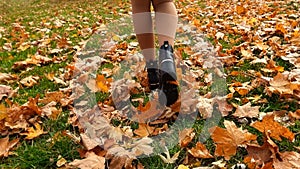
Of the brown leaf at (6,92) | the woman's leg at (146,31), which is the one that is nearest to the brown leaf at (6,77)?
the brown leaf at (6,92)

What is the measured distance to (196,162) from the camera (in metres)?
1.37

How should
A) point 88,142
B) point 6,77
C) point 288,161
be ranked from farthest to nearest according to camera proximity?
point 6,77
point 88,142
point 288,161

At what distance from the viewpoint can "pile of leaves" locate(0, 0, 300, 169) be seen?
1397mm

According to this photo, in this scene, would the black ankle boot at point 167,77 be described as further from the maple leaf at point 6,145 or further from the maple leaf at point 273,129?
the maple leaf at point 6,145

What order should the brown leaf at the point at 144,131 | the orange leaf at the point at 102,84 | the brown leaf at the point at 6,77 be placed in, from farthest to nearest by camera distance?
the brown leaf at the point at 6,77 < the orange leaf at the point at 102,84 < the brown leaf at the point at 144,131

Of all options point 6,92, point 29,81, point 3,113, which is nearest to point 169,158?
point 3,113

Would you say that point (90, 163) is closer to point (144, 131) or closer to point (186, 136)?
point (144, 131)

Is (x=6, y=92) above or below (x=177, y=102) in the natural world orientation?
below

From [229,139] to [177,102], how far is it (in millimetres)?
475

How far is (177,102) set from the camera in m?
1.81

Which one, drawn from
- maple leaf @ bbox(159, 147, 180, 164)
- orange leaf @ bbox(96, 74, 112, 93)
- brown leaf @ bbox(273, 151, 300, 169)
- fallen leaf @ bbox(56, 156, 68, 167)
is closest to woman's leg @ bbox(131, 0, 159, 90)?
orange leaf @ bbox(96, 74, 112, 93)

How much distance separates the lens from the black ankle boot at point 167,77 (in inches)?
65.6

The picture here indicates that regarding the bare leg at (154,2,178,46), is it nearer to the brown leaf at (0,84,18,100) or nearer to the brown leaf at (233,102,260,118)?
the brown leaf at (233,102,260,118)

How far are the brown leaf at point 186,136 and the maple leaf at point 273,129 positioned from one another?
0.96 feet
